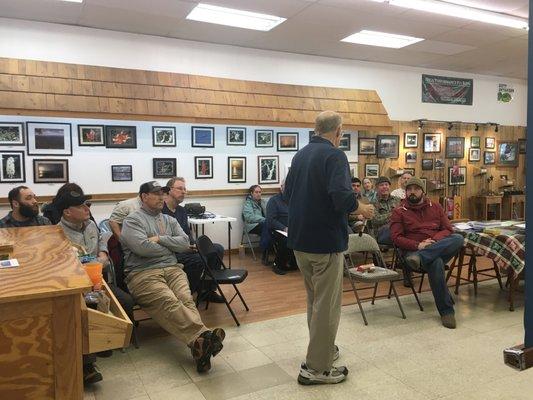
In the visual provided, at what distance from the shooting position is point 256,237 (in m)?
7.48

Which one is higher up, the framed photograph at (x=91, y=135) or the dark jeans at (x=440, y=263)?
the framed photograph at (x=91, y=135)

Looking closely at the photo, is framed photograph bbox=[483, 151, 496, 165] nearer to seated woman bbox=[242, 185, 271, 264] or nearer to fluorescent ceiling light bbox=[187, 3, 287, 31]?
seated woman bbox=[242, 185, 271, 264]

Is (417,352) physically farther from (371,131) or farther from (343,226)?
(371,131)

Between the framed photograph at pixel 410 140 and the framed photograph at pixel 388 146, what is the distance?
175 mm

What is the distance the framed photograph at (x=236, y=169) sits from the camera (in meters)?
7.32

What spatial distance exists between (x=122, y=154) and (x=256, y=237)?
2.53 meters

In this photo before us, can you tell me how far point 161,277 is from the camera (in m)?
3.52

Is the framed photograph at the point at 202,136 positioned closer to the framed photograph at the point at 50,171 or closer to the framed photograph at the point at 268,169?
the framed photograph at the point at 268,169

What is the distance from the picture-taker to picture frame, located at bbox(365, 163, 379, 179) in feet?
27.5

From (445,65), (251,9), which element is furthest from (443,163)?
(251,9)

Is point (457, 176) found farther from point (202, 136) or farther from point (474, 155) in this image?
point (202, 136)

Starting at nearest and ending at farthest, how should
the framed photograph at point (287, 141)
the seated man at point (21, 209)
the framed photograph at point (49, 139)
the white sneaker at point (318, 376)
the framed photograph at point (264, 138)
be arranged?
the white sneaker at point (318, 376) → the seated man at point (21, 209) → the framed photograph at point (49, 139) → the framed photograph at point (264, 138) → the framed photograph at point (287, 141)

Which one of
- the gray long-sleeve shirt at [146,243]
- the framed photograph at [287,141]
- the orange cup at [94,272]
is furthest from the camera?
the framed photograph at [287,141]

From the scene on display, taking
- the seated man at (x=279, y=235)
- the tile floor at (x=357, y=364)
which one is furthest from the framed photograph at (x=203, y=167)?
the tile floor at (x=357, y=364)
